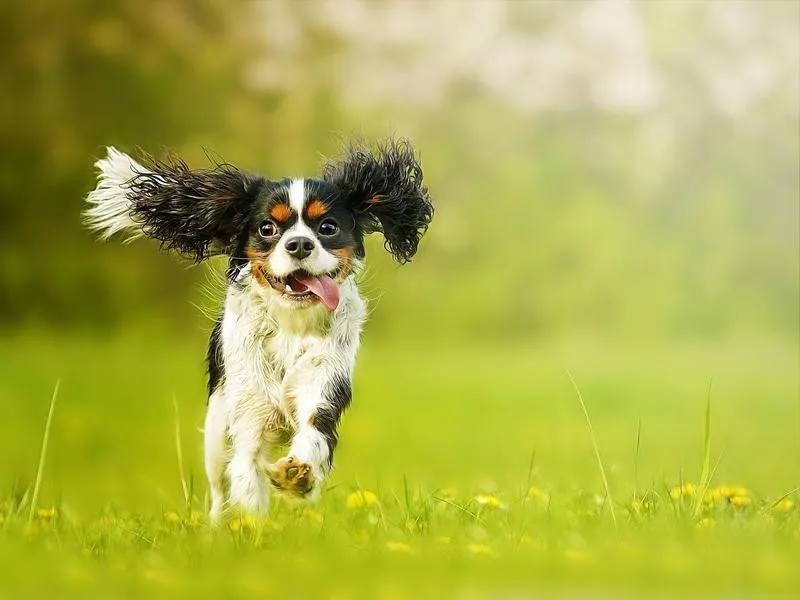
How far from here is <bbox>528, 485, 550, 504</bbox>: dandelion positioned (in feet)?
17.6

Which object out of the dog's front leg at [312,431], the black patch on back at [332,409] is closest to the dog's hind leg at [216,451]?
the dog's front leg at [312,431]

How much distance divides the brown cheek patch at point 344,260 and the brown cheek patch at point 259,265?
0.27 m

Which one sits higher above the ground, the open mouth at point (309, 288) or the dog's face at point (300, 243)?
the dog's face at point (300, 243)

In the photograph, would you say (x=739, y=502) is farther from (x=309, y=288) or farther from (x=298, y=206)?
(x=298, y=206)

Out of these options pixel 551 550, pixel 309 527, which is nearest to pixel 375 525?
pixel 309 527

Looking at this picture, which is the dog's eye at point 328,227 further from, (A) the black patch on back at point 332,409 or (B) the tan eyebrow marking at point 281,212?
(A) the black patch on back at point 332,409

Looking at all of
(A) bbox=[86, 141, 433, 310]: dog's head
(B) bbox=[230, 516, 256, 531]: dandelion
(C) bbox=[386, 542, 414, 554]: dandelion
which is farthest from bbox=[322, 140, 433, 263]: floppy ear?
(C) bbox=[386, 542, 414, 554]: dandelion

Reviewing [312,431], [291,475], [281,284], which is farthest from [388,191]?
[291,475]

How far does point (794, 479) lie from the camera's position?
6.60m

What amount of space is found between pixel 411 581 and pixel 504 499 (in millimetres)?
1502

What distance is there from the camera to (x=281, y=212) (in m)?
5.20

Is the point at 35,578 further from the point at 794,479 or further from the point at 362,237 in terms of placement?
the point at 794,479

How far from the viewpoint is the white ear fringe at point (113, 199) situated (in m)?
5.98

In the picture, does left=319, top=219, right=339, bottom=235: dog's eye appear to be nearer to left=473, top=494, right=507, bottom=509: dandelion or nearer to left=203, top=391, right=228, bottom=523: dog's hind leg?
left=203, top=391, right=228, bottom=523: dog's hind leg
